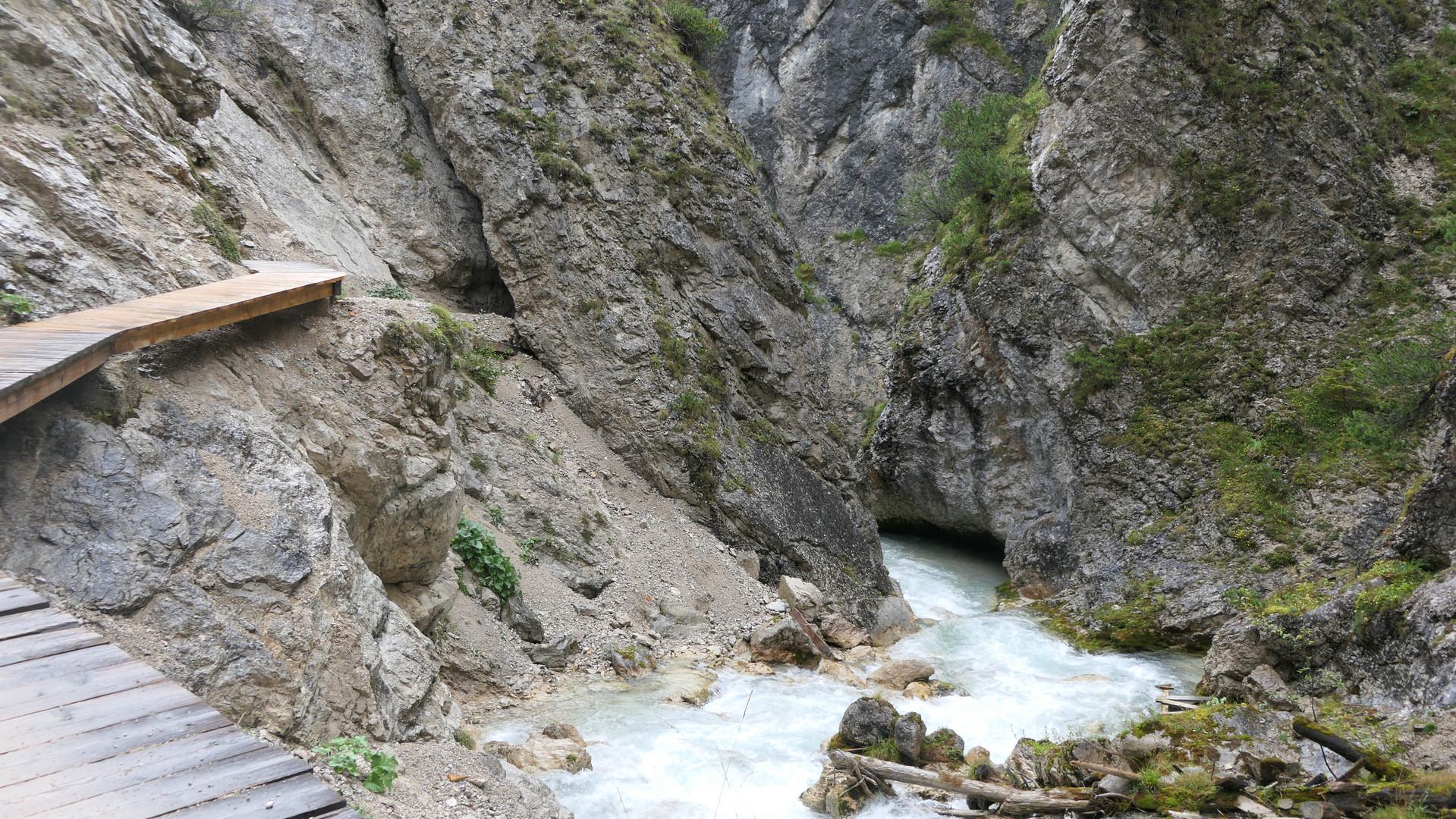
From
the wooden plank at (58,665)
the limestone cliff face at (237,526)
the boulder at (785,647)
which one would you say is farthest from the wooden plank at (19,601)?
the boulder at (785,647)

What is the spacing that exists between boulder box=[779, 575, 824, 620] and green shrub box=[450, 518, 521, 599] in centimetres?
538

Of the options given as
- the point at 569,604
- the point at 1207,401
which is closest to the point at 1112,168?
the point at 1207,401

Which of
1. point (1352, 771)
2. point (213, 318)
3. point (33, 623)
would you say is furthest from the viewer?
point (1352, 771)

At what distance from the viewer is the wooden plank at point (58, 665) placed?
2822 millimetres

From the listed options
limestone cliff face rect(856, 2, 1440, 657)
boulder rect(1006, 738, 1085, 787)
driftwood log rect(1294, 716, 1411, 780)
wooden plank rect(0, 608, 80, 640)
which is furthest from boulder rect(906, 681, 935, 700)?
wooden plank rect(0, 608, 80, 640)

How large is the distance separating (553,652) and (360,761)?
5391 mm

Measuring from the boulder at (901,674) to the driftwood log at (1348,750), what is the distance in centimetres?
471

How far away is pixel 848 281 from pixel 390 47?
757 inches

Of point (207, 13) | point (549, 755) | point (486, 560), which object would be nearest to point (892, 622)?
point (486, 560)

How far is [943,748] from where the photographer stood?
8539 millimetres

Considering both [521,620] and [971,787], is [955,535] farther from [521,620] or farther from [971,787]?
[521,620]

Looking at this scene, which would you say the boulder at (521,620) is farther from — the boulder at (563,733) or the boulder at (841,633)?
the boulder at (841,633)

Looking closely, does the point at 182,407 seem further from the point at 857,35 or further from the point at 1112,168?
the point at 857,35

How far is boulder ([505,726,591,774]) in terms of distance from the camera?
291 inches
